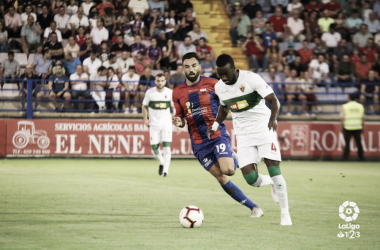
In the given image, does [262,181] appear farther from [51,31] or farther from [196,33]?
[196,33]

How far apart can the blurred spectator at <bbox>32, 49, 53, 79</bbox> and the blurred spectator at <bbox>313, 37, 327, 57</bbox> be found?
9.45 meters

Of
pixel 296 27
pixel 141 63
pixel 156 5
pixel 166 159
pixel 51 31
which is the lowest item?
pixel 166 159

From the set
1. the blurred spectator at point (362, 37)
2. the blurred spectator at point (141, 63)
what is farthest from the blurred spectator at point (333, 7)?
the blurred spectator at point (141, 63)

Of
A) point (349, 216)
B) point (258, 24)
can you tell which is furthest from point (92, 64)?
point (349, 216)

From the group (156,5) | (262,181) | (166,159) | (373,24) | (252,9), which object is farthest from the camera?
(373,24)

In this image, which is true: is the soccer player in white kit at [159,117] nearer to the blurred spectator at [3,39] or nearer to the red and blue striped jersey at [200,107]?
the red and blue striped jersey at [200,107]

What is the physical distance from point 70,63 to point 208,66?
468 centimetres

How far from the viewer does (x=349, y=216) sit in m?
8.13

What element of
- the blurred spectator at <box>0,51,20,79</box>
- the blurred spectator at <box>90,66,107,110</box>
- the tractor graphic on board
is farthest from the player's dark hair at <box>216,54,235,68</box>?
the blurred spectator at <box>0,51,20,79</box>

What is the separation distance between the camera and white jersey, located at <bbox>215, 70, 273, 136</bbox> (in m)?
7.48

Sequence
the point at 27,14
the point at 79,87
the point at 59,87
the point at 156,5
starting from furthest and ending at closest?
the point at 156,5
the point at 27,14
the point at 79,87
the point at 59,87

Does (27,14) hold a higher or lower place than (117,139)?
higher

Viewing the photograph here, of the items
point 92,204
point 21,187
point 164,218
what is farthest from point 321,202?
point 21,187

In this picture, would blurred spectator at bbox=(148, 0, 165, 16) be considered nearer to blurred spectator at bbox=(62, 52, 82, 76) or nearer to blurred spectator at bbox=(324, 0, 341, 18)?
blurred spectator at bbox=(62, 52, 82, 76)
